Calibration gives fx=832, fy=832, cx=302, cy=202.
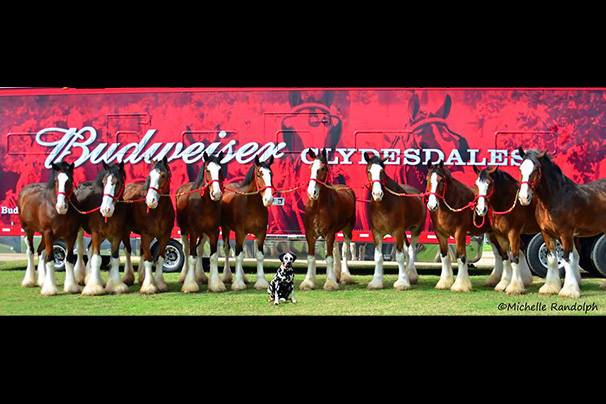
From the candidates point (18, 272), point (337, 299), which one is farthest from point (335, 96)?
point (18, 272)

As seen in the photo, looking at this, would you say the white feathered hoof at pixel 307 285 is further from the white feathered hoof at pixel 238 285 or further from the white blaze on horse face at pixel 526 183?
the white blaze on horse face at pixel 526 183

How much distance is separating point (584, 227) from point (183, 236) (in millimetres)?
7385

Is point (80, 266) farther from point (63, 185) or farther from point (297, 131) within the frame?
point (297, 131)

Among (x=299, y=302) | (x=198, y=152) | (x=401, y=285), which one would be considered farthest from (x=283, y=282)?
(x=198, y=152)

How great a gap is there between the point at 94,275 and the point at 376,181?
523 centimetres

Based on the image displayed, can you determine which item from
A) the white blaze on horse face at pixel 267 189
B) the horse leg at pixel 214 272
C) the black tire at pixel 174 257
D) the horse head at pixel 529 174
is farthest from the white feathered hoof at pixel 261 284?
the horse head at pixel 529 174

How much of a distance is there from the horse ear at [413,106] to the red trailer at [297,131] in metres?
0.04

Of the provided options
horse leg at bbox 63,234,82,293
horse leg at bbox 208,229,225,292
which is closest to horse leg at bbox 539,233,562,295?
horse leg at bbox 208,229,225,292

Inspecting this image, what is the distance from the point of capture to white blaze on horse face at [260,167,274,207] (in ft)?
47.0

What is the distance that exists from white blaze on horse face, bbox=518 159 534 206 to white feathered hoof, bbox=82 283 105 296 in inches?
289

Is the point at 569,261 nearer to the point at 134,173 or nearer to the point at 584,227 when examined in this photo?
the point at 584,227

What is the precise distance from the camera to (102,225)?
48.4ft

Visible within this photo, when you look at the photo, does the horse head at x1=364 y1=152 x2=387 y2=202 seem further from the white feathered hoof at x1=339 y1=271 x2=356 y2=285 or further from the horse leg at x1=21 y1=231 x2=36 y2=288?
the horse leg at x1=21 y1=231 x2=36 y2=288

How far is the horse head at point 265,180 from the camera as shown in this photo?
565 inches
